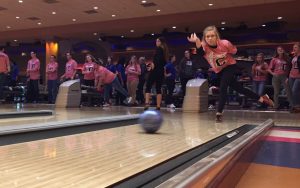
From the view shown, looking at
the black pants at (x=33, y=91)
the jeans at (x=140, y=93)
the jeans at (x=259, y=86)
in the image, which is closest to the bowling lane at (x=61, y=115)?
the jeans at (x=259, y=86)

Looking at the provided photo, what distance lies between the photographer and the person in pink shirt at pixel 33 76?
9914 millimetres

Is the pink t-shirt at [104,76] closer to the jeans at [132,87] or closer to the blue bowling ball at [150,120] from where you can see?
the jeans at [132,87]

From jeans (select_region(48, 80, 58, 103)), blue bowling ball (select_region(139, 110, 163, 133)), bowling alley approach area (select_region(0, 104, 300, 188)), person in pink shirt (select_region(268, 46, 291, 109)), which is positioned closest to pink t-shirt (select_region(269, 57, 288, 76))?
person in pink shirt (select_region(268, 46, 291, 109))

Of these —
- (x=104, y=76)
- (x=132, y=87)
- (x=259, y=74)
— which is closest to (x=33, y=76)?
(x=104, y=76)

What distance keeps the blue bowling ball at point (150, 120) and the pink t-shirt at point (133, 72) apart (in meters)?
6.56

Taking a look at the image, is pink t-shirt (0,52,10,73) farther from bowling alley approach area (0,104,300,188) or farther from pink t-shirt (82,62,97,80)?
bowling alley approach area (0,104,300,188)

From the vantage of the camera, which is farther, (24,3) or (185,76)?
(24,3)

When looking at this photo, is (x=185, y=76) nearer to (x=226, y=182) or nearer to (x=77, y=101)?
(x=77, y=101)

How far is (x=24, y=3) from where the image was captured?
41.0ft

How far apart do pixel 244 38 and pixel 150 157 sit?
14.1 meters

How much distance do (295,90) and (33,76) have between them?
6.91 metres

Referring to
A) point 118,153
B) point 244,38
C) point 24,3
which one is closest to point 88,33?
point 24,3

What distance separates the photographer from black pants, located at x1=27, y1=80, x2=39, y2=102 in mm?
10455

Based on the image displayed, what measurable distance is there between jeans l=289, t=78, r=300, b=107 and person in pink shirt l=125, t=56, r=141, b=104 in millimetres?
4033
